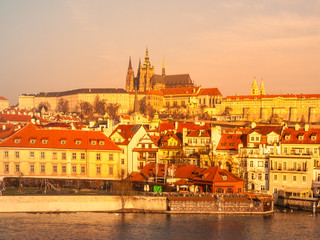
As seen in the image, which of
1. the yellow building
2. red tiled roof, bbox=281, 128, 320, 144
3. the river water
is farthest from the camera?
red tiled roof, bbox=281, 128, 320, 144

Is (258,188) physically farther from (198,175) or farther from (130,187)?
(130,187)

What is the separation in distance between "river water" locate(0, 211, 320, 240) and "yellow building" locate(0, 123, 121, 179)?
43.5ft

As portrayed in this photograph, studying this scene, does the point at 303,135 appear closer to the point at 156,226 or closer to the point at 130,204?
the point at 130,204

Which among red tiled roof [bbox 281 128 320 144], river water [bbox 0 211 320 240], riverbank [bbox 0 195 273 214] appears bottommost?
river water [bbox 0 211 320 240]

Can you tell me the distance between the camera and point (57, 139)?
230ft

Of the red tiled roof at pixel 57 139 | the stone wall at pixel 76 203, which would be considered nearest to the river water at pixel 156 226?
the stone wall at pixel 76 203

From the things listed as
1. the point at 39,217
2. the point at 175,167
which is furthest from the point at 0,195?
the point at 175,167

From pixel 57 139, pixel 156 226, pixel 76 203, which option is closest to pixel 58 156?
pixel 57 139

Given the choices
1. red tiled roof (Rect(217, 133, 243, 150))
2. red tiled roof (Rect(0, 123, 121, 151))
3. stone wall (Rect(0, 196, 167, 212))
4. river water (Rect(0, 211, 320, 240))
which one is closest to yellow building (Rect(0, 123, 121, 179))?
red tiled roof (Rect(0, 123, 121, 151))

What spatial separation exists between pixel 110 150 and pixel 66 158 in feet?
19.2

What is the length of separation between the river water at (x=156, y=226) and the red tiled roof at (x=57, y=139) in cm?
1527

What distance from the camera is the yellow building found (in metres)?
67.6

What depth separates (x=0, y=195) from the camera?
5634 centimetres

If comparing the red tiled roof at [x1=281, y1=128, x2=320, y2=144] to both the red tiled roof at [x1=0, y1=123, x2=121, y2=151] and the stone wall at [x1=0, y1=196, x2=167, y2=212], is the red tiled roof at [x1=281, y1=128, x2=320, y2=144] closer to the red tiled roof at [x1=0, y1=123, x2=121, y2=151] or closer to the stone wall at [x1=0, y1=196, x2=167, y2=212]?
the stone wall at [x1=0, y1=196, x2=167, y2=212]
